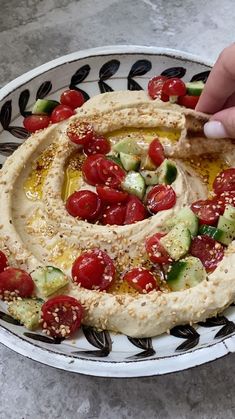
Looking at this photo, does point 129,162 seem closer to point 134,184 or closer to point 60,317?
point 134,184

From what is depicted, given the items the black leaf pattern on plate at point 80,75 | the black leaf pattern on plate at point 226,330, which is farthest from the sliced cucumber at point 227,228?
the black leaf pattern on plate at point 80,75

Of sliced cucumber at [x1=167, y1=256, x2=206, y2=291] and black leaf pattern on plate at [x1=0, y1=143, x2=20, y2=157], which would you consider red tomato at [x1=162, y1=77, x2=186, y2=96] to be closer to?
black leaf pattern on plate at [x1=0, y1=143, x2=20, y2=157]

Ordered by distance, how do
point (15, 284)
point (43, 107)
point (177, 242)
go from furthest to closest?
point (43, 107), point (177, 242), point (15, 284)

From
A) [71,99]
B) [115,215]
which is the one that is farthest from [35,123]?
[115,215]

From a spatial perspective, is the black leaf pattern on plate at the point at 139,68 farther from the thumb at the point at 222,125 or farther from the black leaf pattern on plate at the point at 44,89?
the thumb at the point at 222,125

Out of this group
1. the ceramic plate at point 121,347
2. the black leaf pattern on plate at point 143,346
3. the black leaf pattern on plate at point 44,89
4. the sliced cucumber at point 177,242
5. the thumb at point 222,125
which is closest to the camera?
the ceramic plate at point 121,347

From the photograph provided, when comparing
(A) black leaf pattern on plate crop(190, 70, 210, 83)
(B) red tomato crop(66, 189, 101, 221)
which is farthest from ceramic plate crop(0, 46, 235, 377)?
(A) black leaf pattern on plate crop(190, 70, 210, 83)
